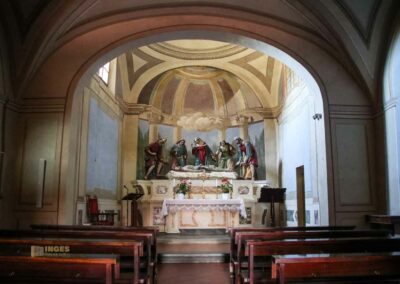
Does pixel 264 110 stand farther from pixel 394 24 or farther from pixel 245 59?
pixel 394 24

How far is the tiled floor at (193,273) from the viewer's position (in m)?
5.53

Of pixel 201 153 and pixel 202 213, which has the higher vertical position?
pixel 201 153

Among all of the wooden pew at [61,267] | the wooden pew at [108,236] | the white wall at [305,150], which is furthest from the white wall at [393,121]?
the wooden pew at [61,267]

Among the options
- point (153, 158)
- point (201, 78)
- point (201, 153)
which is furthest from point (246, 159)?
point (201, 78)

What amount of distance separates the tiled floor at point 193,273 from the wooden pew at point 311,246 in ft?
5.18

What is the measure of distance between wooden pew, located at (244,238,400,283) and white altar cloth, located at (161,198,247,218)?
8.43m

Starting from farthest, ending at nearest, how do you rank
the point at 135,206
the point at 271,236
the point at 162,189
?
the point at 162,189 < the point at 135,206 < the point at 271,236

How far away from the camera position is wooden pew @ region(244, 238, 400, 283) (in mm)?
3725

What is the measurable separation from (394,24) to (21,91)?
745cm

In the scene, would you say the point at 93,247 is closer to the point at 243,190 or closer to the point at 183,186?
the point at 183,186

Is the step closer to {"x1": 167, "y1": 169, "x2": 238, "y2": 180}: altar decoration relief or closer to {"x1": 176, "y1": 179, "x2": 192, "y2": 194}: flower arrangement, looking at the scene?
{"x1": 176, "y1": 179, "x2": 192, "y2": 194}: flower arrangement

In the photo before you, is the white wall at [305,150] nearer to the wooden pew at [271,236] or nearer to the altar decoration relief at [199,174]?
the altar decoration relief at [199,174]

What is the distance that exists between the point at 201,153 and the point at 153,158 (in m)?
1.81

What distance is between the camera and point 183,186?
13125 mm
